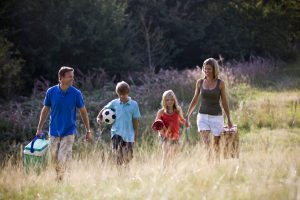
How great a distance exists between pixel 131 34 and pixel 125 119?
49.4 ft

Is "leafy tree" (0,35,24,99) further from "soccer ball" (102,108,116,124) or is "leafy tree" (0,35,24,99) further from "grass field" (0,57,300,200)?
"soccer ball" (102,108,116,124)

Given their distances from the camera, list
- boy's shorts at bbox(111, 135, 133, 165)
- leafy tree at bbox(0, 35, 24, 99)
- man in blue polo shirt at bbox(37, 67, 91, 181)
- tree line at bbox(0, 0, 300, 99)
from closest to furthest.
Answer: man in blue polo shirt at bbox(37, 67, 91, 181), boy's shorts at bbox(111, 135, 133, 165), leafy tree at bbox(0, 35, 24, 99), tree line at bbox(0, 0, 300, 99)

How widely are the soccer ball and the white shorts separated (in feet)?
4.58

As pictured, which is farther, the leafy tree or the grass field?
the leafy tree

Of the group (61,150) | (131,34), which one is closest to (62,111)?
(61,150)

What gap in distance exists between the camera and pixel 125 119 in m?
8.23

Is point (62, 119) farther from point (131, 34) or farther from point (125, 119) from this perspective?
point (131, 34)

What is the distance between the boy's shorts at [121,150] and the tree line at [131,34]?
30.6 feet

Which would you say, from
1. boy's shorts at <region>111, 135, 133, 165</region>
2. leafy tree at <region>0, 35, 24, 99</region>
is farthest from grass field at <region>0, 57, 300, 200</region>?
leafy tree at <region>0, 35, 24, 99</region>

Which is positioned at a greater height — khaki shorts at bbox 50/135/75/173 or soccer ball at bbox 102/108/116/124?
soccer ball at bbox 102/108/116/124

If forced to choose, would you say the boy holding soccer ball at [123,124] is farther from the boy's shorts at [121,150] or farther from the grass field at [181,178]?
the grass field at [181,178]

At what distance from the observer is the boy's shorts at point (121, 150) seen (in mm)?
8117

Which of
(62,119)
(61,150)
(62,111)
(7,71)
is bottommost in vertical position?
(61,150)

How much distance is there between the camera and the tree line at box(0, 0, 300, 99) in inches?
754
